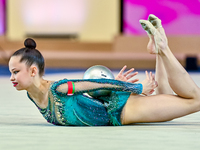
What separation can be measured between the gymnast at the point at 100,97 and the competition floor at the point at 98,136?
3.6 inches

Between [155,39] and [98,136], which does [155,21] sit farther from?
[98,136]

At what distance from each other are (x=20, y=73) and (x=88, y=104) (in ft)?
1.61

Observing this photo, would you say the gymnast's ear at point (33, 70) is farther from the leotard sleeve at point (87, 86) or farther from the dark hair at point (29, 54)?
the leotard sleeve at point (87, 86)

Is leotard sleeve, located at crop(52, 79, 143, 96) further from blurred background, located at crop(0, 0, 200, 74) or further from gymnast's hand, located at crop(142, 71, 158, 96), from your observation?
blurred background, located at crop(0, 0, 200, 74)

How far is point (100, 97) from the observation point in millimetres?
2771

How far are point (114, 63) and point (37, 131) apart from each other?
300 inches

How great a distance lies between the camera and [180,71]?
8.96ft

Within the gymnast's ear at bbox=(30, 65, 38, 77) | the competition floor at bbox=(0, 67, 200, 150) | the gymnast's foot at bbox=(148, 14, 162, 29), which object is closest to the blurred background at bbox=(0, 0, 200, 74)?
the gymnast's foot at bbox=(148, 14, 162, 29)

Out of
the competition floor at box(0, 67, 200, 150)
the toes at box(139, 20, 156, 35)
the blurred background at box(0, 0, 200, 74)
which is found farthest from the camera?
the blurred background at box(0, 0, 200, 74)

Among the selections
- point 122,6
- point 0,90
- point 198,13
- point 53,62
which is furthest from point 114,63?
point 0,90

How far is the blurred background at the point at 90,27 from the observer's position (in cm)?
1088

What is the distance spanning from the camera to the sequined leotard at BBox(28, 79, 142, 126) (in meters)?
2.57

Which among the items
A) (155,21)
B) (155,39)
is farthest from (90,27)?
(155,39)

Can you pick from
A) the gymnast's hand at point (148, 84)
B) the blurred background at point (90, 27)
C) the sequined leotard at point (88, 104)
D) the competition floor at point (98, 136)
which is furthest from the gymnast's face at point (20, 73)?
the blurred background at point (90, 27)
